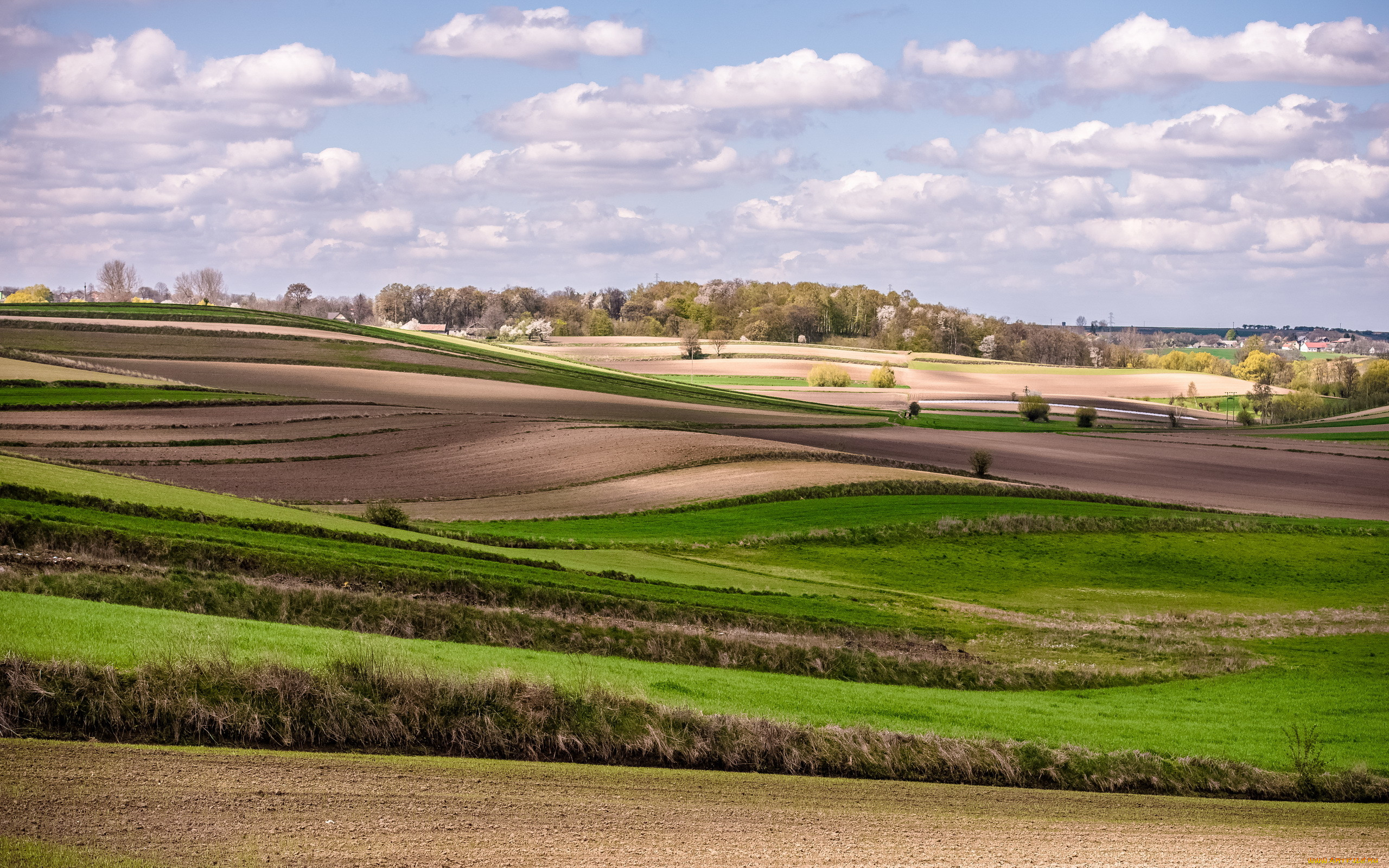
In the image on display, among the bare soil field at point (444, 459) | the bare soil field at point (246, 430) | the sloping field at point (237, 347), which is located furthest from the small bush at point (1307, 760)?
the sloping field at point (237, 347)

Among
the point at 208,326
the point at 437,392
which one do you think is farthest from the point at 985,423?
the point at 208,326

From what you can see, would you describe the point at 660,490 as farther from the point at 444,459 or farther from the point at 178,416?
the point at 178,416

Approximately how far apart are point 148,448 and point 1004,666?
40.1 meters

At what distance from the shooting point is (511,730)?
41.2 feet

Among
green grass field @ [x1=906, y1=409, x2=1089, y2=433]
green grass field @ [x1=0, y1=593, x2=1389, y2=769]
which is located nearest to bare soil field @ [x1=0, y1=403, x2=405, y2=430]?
green grass field @ [x1=0, y1=593, x2=1389, y2=769]

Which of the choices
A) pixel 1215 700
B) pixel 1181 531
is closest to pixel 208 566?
pixel 1215 700

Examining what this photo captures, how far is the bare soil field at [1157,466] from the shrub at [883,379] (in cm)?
4745

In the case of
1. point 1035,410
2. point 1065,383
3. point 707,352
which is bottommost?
point 1035,410

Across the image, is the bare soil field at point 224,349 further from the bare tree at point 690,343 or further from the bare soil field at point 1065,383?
the bare soil field at point 1065,383

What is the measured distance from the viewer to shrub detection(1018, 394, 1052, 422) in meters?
110

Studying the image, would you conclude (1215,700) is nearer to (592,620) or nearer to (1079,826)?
(1079,826)

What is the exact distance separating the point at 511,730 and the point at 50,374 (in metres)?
59.2

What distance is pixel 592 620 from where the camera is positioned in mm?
20844

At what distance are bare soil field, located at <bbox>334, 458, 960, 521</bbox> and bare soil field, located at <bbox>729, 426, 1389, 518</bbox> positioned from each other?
11.3m
